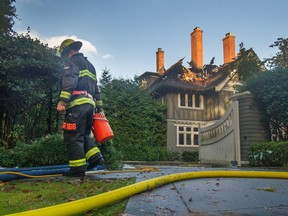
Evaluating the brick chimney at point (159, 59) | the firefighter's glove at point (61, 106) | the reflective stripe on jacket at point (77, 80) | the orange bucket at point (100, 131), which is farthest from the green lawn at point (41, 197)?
the brick chimney at point (159, 59)

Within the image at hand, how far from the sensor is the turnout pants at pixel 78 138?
14.3ft

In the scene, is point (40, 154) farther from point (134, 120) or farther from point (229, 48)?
point (229, 48)

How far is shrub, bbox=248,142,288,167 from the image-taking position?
8734mm

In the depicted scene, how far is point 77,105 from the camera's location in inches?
179

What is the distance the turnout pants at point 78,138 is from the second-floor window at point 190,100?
20500 mm

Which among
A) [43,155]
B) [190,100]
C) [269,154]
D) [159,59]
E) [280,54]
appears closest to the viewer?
[43,155]

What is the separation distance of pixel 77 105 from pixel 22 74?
13.4 ft

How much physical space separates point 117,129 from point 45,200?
708 inches

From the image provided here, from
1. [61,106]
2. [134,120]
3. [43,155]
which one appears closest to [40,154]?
[43,155]

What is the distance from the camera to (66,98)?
4.40 m

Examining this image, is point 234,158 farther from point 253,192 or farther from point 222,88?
point 222,88

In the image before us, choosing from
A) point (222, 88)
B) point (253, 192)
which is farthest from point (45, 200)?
point (222, 88)

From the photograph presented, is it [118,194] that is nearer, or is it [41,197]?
[118,194]

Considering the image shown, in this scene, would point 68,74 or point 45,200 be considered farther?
point 68,74
